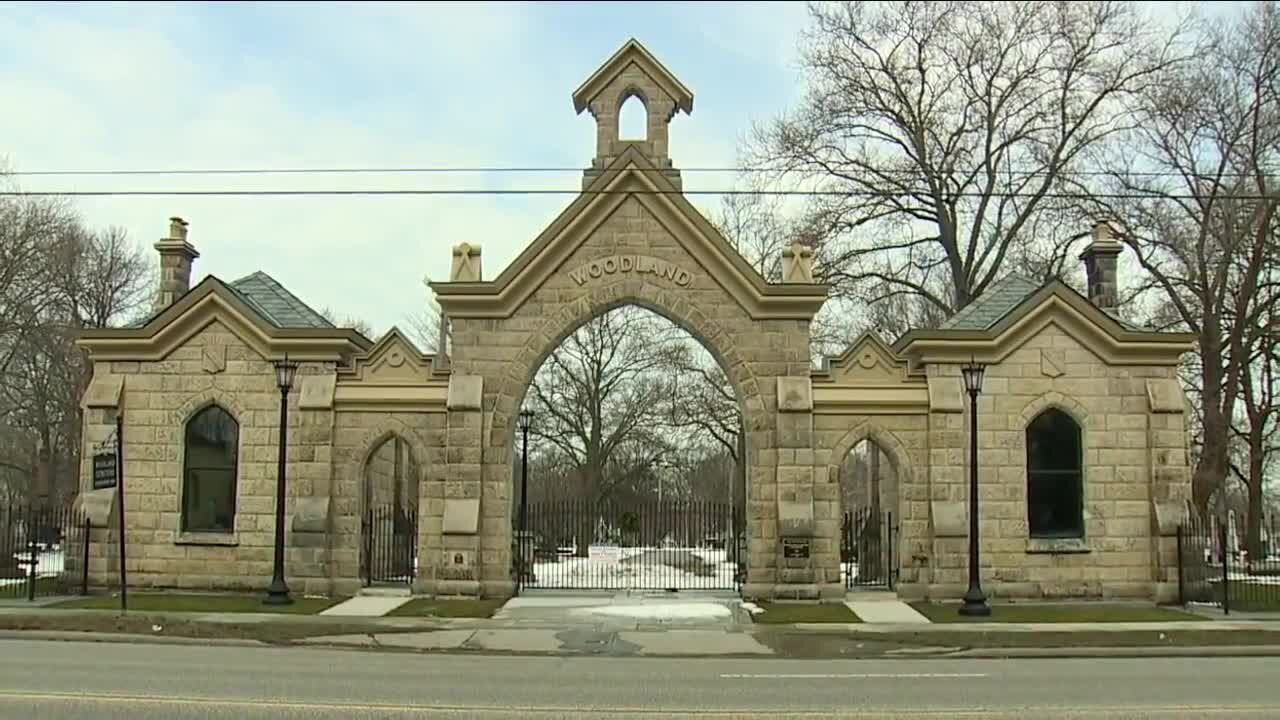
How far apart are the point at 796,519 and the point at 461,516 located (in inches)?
235

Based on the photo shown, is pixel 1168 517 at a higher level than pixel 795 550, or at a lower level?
higher

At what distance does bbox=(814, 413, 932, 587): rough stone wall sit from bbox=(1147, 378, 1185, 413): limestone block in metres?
4.18

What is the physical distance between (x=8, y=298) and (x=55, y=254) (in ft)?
9.40

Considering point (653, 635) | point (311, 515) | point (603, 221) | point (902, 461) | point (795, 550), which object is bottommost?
point (653, 635)

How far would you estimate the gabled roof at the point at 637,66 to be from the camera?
22.2 meters

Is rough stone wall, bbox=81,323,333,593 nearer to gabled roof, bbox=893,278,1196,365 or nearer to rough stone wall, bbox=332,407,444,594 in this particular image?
rough stone wall, bbox=332,407,444,594

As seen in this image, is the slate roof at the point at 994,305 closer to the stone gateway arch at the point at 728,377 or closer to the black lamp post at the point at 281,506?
the stone gateway arch at the point at 728,377

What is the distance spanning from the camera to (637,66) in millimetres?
22359

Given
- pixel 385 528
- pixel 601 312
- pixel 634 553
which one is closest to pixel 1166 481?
pixel 601 312

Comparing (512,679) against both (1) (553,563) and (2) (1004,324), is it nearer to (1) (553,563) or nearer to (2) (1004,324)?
(2) (1004,324)

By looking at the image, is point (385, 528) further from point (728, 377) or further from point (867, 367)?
point (867, 367)

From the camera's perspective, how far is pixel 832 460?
2145cm

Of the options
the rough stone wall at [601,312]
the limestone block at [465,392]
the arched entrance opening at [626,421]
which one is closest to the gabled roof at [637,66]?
the rough stone wall at [601,312]

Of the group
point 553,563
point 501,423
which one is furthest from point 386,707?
point 553,563
